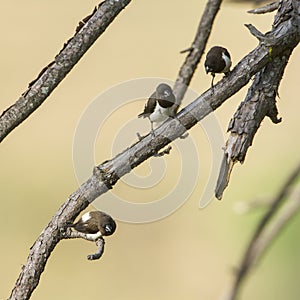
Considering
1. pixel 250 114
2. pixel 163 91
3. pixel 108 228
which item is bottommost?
pixel 108 228

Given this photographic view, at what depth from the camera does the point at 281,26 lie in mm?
875

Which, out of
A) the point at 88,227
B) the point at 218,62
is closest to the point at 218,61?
the point at 218,62

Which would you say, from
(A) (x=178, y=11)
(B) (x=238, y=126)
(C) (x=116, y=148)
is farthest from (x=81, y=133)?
(A) (x=178, y=11)

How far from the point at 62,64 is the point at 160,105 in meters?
0.12

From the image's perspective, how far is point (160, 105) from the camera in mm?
921

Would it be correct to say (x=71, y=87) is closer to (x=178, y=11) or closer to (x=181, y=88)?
(x=178, y=11)

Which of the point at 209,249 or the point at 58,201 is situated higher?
the point at 58,201

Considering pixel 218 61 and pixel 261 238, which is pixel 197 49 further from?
pixel 218 61

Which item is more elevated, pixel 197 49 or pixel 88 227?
pixel 197 49

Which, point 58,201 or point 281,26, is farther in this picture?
point 58,201

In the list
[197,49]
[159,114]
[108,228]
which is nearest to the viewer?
[108,228]

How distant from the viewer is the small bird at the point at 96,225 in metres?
0.78

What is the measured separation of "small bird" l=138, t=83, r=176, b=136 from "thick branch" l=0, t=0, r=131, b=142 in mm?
107

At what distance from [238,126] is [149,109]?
145 mm
